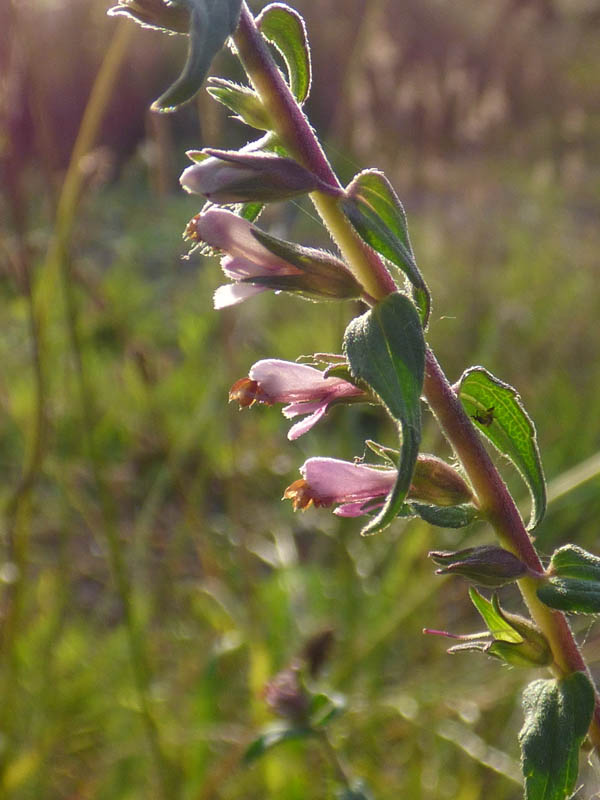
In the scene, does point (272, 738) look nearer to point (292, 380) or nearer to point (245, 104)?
point (292, 380)

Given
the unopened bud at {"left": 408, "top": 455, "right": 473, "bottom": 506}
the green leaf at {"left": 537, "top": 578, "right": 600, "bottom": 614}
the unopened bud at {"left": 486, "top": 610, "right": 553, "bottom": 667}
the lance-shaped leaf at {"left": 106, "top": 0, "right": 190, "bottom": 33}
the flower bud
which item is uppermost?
the lance-shaped leaf at {"left": 106, "top": 0, "right": 190, "bottom": 33}

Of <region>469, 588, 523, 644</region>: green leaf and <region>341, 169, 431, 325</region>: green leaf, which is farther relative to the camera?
<region>469, 588, 523, 644</region>: green leaf

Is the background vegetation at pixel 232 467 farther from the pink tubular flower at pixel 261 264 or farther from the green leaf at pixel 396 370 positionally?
the green leaf at pixel 396 370

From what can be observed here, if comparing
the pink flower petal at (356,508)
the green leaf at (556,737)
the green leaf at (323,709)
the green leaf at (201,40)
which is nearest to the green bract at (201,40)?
the green leaf at (201,40)

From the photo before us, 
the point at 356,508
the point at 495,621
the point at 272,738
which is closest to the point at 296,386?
the point at 356,508

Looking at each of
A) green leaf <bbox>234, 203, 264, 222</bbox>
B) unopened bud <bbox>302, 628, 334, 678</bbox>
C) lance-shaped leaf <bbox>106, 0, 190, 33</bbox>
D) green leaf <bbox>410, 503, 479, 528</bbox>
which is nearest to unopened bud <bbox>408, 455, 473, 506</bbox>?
green leaf <bbox>410, 503, 479, 528</bbox>

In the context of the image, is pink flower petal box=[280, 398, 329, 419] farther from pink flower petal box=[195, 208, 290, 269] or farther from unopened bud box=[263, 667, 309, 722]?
unopened bud box=[263, 667, 309, 722]
